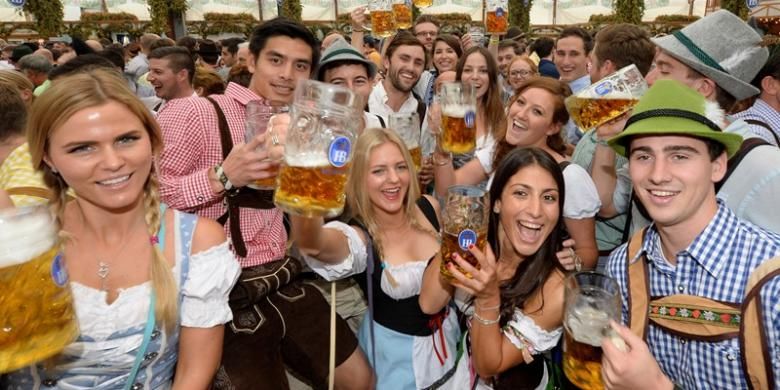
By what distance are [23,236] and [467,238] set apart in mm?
1037

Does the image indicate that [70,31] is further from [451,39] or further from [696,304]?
[696,304]

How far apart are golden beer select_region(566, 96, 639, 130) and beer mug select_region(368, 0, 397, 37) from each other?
1627 millimetres

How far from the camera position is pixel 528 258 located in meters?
1.87

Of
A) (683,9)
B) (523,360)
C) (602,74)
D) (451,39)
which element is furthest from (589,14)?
(523,360)

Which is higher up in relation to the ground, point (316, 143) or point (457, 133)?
point (316, 143)

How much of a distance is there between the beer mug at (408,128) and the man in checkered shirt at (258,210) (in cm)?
44

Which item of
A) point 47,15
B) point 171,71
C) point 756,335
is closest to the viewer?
point 756,335

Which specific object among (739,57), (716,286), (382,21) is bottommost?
(716,286)

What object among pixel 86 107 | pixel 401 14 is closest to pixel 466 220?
pixel 86 107

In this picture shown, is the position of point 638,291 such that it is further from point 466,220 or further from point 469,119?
point 469,119

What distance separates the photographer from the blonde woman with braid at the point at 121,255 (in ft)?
4.11

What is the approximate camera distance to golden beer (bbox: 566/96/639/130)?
73.0 inches

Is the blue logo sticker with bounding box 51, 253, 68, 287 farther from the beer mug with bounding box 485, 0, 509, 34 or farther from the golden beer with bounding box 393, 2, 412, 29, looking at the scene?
the beer mug with bounding box 485, 0, 509, 34

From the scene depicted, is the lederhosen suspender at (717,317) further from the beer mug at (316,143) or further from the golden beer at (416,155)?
the golden beer at (416,155)
